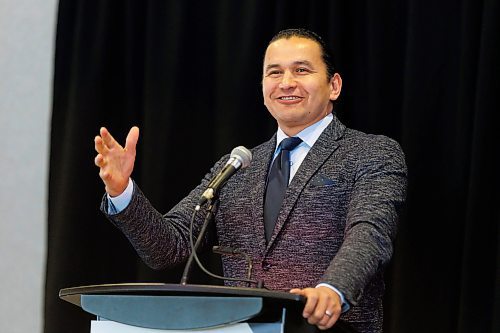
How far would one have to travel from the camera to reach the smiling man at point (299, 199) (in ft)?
7.20

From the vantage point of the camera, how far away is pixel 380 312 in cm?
235

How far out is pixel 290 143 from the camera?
2.61 meters

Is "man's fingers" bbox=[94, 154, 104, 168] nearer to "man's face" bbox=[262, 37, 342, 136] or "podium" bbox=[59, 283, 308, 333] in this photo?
"podium" bbox=[59, 283, 308, 333]

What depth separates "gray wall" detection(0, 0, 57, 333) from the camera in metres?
3.83

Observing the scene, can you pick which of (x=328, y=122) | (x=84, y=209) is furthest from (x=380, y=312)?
(x=84, y=209)

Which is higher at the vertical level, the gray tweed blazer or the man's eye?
the man's eye

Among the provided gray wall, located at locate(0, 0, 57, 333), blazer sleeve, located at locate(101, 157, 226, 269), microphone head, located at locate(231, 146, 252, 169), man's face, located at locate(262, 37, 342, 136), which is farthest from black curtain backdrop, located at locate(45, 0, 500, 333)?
microphone head, located at locate(231, 146, 252, 169)

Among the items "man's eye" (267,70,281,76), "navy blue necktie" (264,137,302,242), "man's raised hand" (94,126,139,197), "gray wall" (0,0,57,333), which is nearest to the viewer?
"man's raised hand" (94,126,139,197)

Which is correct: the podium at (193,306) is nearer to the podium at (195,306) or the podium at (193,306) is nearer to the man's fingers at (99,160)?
the podium at (195,306)

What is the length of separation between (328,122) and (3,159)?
185 cm

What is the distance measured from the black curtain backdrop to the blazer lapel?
58cm

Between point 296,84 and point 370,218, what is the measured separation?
0.67 metres

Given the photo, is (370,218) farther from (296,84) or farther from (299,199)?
(296,84)

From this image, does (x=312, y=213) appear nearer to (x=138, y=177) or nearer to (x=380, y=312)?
(x=380, y=312)
